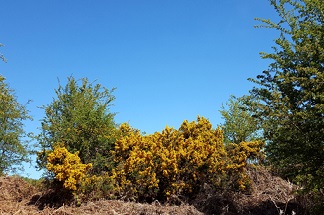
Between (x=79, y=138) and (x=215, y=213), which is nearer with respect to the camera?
(x=215, y=213)

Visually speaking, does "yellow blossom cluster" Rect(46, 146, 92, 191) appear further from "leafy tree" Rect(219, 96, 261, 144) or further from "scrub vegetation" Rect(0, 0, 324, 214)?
"leafy tree" Rect(219, 96, 261, 144)

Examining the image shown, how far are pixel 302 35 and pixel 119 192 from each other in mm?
7431

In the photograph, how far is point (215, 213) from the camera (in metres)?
11.8

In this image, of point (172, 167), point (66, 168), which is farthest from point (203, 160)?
point (66, 168)

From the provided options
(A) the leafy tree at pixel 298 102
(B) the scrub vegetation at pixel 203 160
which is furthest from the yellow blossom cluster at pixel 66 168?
(A) the leafy tree at pixel 298 102

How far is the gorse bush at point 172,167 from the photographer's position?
40.4ft

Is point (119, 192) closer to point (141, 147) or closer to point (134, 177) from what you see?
point (134, 177)

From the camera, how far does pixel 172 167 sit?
41.0 ft

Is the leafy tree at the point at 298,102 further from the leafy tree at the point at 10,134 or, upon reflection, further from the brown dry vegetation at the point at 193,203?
the leafy tree at the point at 10,134

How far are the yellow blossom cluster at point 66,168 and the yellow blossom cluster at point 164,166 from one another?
46.5 inches

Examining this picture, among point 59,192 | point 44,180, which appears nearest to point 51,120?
point 44,180

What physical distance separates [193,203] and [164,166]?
4.96ft

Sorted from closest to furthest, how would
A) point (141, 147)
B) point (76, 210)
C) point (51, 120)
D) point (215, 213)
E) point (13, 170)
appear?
point (76, 210), point (215, 213), point (141, 147), point (51, 120), point (13, 170)

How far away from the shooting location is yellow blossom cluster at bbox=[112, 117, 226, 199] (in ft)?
40.3
